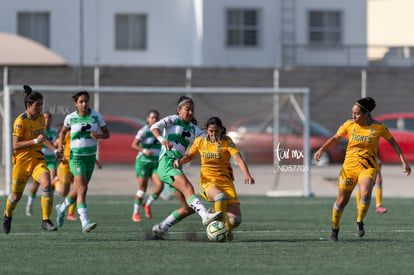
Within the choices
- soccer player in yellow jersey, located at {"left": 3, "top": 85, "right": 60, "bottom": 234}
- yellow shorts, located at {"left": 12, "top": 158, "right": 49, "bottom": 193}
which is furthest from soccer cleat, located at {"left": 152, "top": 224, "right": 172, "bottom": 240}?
yellow shorts, located at {"left": 12, "top": 158, "right": 49, "bottom": 193}

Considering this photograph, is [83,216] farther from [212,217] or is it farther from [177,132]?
[212,217]

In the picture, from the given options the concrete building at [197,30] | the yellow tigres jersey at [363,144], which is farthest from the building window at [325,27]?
the yellow tigres jersey at [363,144]

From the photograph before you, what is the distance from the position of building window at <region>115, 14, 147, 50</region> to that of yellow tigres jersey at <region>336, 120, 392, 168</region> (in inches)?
1079

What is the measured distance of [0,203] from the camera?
1803 cm

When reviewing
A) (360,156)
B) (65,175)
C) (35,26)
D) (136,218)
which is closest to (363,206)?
(360,156)

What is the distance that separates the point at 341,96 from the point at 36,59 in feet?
35.6

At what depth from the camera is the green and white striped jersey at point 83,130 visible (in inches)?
498

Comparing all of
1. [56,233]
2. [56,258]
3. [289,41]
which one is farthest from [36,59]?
[56,258]

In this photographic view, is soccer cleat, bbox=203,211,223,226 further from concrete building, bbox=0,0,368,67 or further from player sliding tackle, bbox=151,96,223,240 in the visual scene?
concrete building, bbox=0,0,368,67

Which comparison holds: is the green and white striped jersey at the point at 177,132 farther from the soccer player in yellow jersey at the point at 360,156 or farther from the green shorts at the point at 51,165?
the green shorts at the point at 51,165

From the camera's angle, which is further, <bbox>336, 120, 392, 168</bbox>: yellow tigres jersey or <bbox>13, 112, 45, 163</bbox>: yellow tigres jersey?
<bbox>13, 112, 45, 163</bbox>: yellow tigres jersey

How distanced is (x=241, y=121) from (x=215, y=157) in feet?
32.6

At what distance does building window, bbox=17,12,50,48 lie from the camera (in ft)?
124

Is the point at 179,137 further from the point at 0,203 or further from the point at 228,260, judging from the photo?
the point at 0,203
